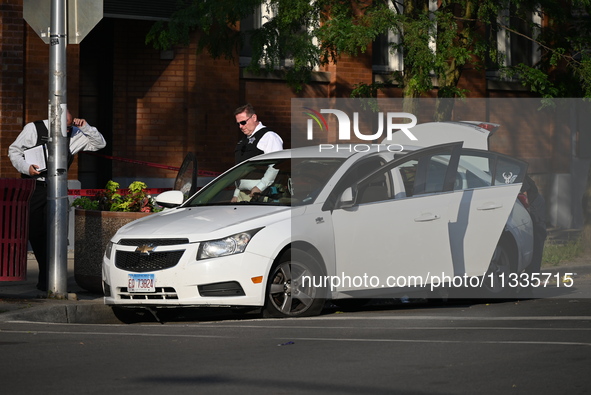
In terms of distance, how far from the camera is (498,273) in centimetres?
1195

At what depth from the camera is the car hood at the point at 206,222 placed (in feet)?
32.8

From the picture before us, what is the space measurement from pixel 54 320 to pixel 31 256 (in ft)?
18.5

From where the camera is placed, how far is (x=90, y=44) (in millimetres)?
A: 19172

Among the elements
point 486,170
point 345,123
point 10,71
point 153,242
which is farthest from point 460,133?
point 345,123

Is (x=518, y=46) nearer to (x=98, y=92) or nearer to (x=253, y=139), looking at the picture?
(x=98, y=92)

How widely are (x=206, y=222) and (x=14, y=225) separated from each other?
2.24m

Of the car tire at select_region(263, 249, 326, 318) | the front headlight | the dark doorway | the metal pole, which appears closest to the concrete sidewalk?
the metal pole

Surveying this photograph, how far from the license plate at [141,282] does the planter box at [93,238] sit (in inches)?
73.7

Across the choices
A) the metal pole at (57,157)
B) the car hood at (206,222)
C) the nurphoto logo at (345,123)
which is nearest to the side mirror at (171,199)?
the car hood at (206,222)

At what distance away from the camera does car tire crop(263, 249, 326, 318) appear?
10.1m

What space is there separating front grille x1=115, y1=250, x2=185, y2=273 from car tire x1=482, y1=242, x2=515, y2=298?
3.57 meters

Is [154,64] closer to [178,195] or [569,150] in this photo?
[178,195]

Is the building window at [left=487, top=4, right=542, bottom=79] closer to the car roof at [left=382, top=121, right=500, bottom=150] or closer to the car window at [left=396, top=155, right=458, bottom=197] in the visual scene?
the car roof at [left=382, top=121, right=500, bottom=150]

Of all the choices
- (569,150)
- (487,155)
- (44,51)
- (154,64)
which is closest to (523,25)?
(569,150)
